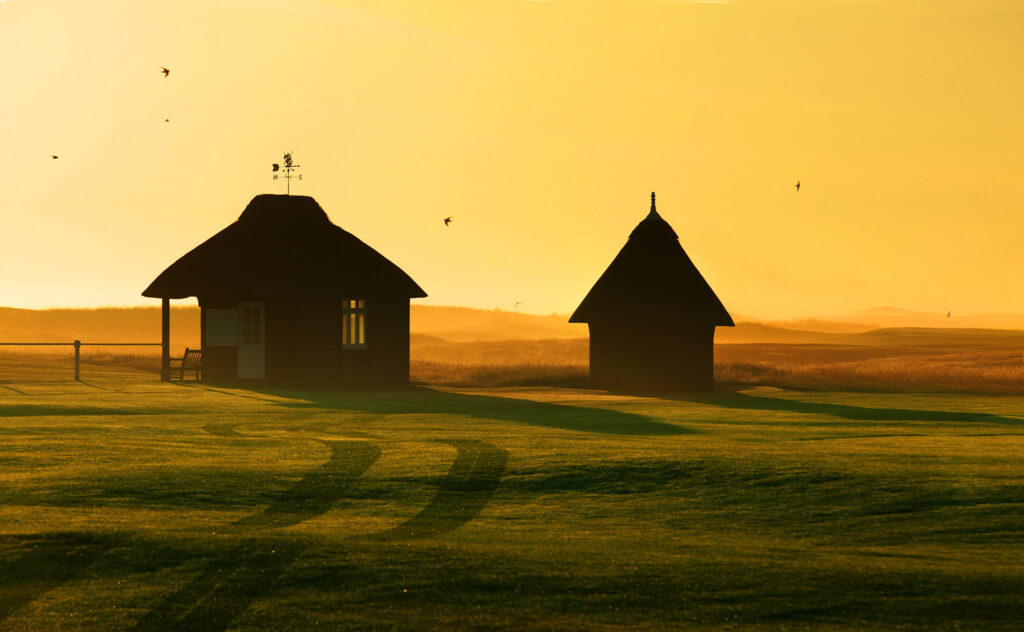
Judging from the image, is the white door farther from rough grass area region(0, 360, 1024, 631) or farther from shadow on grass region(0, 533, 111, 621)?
shadow on grass region(0, 533, 111, 621)

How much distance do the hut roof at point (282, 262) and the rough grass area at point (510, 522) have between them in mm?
11996

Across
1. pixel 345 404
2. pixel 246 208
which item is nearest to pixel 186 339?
pixel 246 208

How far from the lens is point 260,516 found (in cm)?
1326

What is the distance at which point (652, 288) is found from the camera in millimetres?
35406

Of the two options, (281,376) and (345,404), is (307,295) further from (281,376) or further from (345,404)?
(345,404)

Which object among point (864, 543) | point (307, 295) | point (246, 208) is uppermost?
point (246, 208)

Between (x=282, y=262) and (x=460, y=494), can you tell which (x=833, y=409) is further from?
(x=282, y=262)

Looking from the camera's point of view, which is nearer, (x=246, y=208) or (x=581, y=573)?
(x=581, y=573)

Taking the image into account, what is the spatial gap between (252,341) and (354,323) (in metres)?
3.16

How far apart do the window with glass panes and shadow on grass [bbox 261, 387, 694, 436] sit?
3.08 metres

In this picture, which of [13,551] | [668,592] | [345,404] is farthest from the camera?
[345,404]

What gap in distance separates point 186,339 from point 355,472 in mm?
101280

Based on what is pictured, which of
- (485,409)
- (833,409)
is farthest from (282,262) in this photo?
(833,409)

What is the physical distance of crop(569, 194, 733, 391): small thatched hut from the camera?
1389 inches
